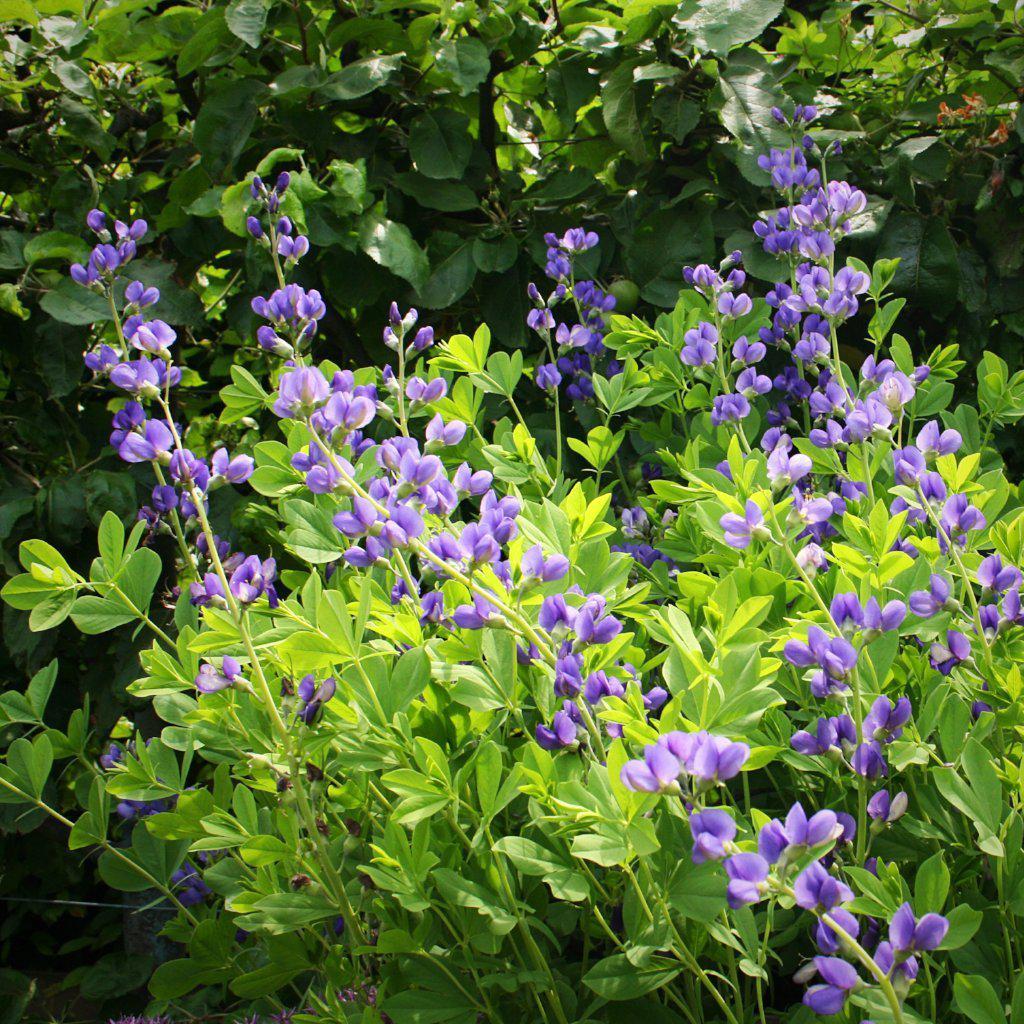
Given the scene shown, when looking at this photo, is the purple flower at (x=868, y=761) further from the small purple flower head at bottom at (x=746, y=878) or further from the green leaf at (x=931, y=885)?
the small purple flower head at bottom at (x=746, y=878)

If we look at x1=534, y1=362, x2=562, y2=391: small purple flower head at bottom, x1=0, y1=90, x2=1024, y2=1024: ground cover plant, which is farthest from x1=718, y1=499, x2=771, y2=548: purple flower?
x1=534, y1=362, x2=562, y2=391: small purple flower head at bottom

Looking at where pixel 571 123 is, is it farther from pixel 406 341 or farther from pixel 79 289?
pixel 79 289

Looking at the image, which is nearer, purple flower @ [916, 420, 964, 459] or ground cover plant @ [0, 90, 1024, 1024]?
ground cover plant @ [0, 90, 1024, 1024]

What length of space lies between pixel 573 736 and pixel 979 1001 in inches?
14.8

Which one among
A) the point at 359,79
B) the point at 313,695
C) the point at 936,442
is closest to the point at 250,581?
the point at 313,695

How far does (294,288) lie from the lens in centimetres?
139

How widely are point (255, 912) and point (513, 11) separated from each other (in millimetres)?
2074

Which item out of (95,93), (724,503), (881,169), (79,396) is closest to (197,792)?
(724,503)

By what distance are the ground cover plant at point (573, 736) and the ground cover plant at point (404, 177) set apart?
3.06ft

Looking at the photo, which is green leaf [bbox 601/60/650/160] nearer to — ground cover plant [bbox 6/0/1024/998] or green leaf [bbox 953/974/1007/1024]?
ground cover plant [bbox 6/0/1024/998]

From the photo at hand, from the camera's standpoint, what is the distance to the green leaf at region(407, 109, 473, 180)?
2391 mm

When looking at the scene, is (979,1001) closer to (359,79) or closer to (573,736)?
(573,736)

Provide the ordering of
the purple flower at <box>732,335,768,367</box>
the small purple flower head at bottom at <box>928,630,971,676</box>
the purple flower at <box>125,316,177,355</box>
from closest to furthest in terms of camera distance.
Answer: the small purple flower head at bottom at <box>928,630,971,676</box>, the purple flower at <box>125,316,177,355</box>, the purple flower at <box>732,335,768,367</box>

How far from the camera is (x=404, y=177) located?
2.47 m
